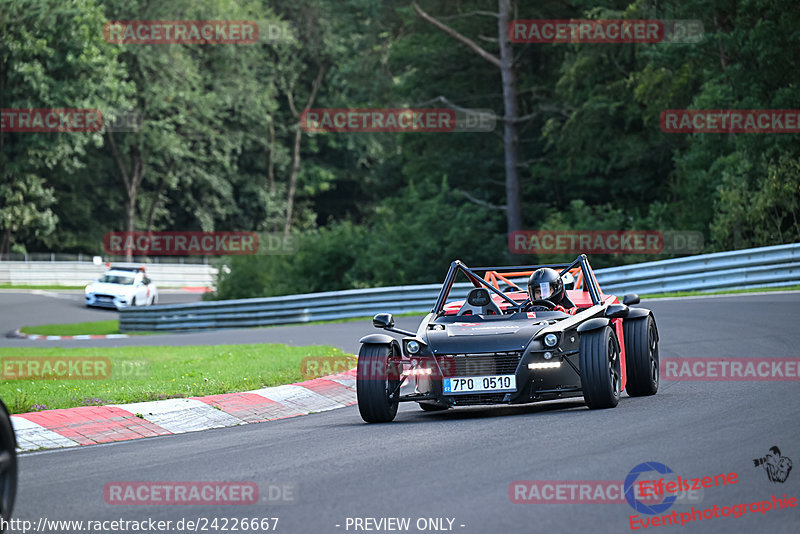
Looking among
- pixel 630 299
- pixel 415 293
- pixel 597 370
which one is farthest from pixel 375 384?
pixel 415 293

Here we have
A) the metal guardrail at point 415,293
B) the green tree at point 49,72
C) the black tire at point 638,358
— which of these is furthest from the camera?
the green tree at point 49,72

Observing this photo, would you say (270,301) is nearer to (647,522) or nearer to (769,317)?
(769,317)

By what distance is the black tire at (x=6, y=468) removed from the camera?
4.99 meters

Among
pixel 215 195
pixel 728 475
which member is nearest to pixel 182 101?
pixel 215 195

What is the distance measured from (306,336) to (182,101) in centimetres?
4918

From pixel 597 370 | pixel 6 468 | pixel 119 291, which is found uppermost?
pixel 6 468

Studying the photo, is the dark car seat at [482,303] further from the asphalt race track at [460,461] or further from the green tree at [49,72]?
the green tree at [49,72]

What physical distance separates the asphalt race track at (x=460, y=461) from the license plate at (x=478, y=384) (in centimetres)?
26

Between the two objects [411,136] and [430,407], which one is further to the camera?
[411,136]

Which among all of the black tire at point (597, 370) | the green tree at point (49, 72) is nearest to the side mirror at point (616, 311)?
the black tire at point (597, 370)

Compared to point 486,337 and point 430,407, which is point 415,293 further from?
point 486,337

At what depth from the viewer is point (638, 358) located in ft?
33.9

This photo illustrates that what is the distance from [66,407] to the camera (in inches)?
408

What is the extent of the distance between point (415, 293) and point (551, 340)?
16477 mm
